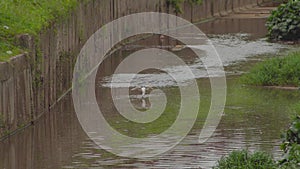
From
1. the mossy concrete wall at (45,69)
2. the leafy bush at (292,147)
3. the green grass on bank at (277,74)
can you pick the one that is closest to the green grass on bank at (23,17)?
the mossy concrete wall at (45,69)

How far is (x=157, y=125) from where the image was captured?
14930 millimetres

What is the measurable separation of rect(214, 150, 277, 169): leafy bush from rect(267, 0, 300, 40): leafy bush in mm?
16926

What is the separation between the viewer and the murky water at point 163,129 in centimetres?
1249

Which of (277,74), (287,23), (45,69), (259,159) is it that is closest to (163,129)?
(45,69)

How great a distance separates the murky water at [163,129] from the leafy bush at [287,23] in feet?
18.3

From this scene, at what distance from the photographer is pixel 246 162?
1058cm

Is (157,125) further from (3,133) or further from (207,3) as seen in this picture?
Result: (207,3)

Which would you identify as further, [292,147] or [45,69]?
[45,69]

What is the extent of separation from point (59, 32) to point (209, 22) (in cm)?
1734

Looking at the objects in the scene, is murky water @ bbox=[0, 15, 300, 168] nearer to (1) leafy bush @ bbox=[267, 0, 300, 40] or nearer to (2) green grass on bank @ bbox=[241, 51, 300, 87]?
(2) green grass on bank @ bbox=[241, 51, 300, 87]

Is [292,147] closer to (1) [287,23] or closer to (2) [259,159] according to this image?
(2) [259,159]

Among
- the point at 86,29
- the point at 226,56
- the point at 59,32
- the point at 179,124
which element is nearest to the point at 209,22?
the point at 226,56

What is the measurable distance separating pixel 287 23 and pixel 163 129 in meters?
13.9

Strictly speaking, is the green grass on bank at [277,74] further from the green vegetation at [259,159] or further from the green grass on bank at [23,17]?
the green vegetation at [259,159]
